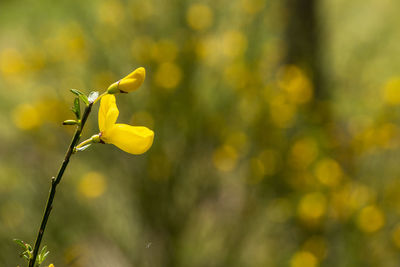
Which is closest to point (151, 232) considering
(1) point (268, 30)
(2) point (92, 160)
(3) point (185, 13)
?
(2) point (92, 160)

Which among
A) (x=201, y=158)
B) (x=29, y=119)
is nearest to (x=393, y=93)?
(x=201, y=158)

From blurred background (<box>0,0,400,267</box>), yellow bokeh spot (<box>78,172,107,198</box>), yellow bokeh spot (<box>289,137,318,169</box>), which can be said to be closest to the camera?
blurred background (<box>0,0,400,267</box>)

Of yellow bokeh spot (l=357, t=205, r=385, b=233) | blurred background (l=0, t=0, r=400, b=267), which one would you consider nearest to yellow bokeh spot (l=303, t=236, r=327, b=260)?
blurred background (l=0, t=0, r=400, b=267)

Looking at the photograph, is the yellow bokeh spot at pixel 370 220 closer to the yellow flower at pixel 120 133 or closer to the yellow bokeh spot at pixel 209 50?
the yellow bokeh spot at pixel 209 50

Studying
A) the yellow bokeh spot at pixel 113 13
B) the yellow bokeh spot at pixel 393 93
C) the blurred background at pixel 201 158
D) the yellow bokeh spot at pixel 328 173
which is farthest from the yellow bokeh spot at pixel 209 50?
the yellow bokeh spot at pixel 393 93

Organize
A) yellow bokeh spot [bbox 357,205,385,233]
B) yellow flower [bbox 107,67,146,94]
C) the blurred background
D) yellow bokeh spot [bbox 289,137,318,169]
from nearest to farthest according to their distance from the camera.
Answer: yellow flower [bbox 107,67,146,94]
yellow bokeh spot [bbox 357,205,385,233]
the blurred background
yellow bokeh spot [bbox 289,137,318,169]

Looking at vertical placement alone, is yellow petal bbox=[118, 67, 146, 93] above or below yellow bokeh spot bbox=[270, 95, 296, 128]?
above

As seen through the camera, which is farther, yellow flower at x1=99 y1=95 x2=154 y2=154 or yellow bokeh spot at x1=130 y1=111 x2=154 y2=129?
yellow bokeh spot at x1=130 y1=111 x2=154 y2=129

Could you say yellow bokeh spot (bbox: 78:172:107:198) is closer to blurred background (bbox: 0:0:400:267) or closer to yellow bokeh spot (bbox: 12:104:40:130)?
blurred background (bbox: 0:0:400:267)
